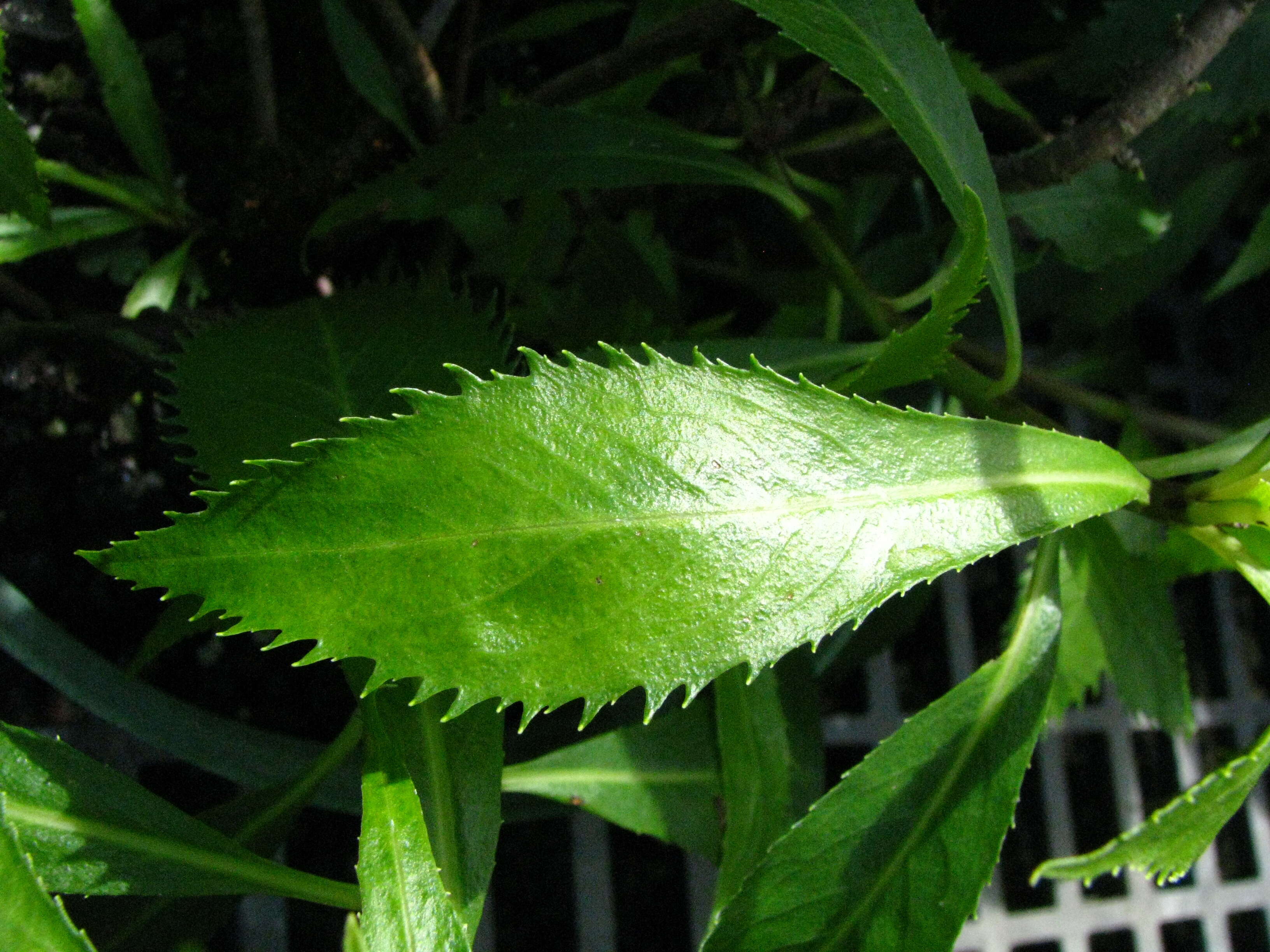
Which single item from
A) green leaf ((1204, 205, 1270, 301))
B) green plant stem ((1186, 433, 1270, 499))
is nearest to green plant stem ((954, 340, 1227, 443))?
green leaf ((1204, 205, 1270, 301))

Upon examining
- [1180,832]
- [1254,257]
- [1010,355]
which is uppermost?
[1254,257]

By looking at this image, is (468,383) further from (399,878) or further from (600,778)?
(600,778)

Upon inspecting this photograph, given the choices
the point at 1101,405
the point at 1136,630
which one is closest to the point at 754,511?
the point at 1136,630

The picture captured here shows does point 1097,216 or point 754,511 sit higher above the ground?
point 1097,216

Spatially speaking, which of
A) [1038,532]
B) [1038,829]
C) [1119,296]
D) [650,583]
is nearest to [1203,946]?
[1038,829]

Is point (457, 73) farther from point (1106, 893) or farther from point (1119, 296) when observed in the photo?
point (1106, 893)

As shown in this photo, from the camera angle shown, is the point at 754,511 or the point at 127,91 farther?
the point at 127,91

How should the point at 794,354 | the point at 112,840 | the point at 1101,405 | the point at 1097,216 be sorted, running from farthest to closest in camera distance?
the point at 1101,405 < the point at 1097,216 < the point at 794,354 < the point at 112,840
